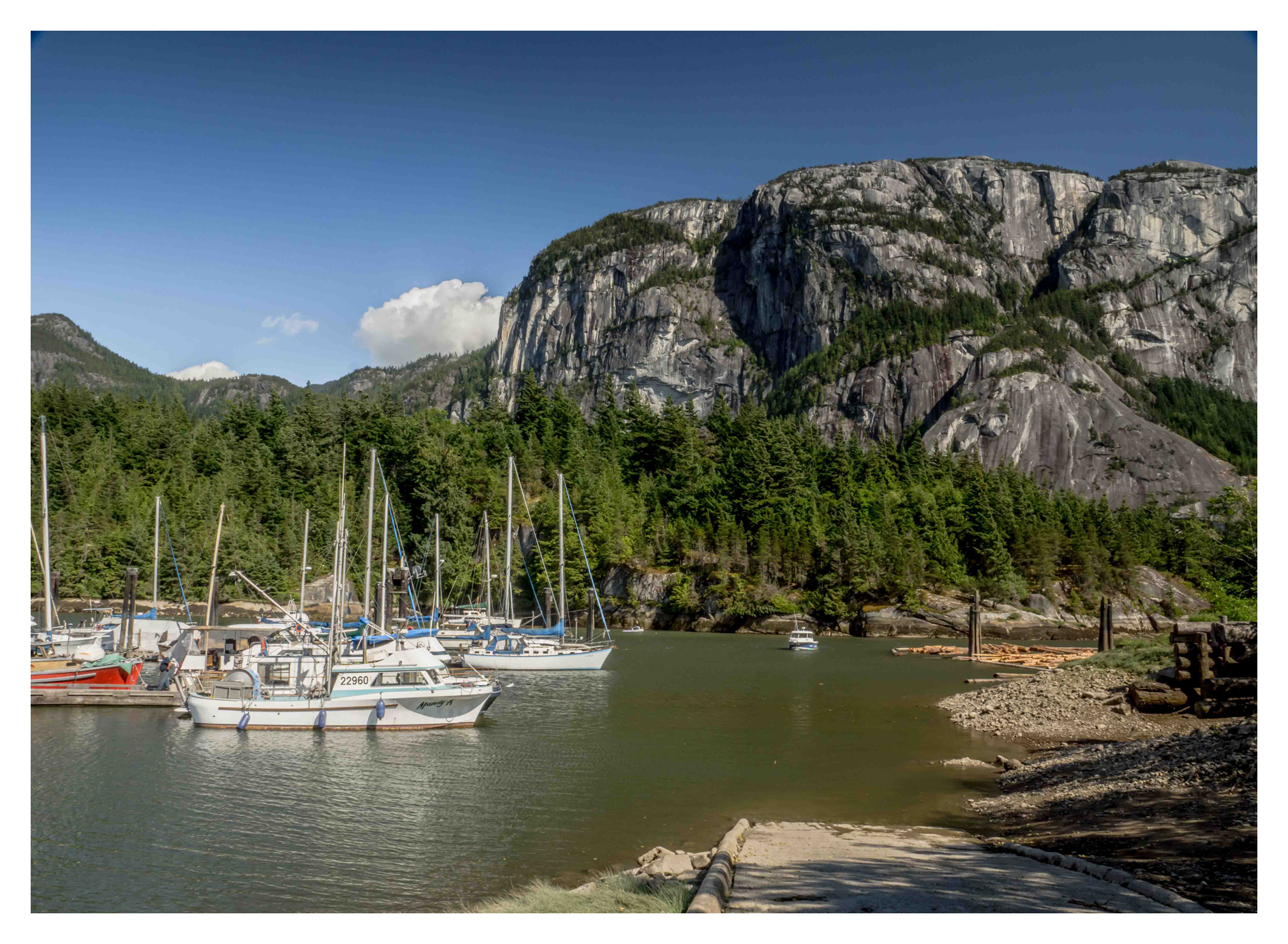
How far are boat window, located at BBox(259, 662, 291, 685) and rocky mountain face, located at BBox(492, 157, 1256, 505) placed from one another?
9433 cm

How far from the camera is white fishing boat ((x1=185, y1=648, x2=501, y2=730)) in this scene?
2477 centimetres

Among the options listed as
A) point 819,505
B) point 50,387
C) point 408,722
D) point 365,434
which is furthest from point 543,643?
point 50,387

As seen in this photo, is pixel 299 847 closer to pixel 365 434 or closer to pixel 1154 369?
pixel 365 434

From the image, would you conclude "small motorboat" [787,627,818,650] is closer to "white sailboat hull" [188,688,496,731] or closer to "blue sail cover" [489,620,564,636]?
"blue sail cover" [489,620,564,636]

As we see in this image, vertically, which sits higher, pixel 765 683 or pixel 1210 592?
pixel 1210 592

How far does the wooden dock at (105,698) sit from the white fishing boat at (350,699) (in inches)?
169

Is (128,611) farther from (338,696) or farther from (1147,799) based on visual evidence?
(1147,799)

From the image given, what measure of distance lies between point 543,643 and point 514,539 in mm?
39091

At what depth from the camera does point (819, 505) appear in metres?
86.8

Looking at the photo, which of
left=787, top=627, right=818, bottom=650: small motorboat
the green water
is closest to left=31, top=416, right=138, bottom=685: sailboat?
the green water

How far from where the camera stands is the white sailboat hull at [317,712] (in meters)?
24.7

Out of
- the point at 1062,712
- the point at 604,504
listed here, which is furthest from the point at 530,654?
the point at 604,504

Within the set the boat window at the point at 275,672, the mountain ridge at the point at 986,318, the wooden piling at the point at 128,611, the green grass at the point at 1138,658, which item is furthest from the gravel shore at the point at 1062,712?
the mountain ridge at the point at 986,318

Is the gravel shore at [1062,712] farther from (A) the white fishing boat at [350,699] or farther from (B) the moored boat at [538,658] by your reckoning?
(B) the moored boat at [538,658]
